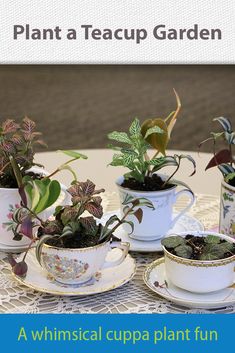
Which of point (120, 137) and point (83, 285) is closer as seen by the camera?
point (83, 285)

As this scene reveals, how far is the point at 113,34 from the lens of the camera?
5723 mm

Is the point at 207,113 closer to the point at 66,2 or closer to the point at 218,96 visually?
the point at 218,96

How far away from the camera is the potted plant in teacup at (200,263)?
43.1 inches

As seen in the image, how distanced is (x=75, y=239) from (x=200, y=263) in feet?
0.68

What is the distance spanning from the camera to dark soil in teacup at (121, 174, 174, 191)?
1314 mm

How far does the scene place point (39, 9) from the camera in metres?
5.44

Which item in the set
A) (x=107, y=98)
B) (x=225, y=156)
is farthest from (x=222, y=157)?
(x=107, y=98)

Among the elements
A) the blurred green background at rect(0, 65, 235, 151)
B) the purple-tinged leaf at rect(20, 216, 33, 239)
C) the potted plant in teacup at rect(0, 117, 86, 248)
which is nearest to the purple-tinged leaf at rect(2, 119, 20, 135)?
the potted plant in teacup at rect(0, 117, 86, 248)

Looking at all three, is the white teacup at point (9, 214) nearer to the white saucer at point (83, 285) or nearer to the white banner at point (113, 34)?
the white saucer at point (83, 285)

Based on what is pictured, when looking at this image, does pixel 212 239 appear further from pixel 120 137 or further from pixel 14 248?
pixel 14 248

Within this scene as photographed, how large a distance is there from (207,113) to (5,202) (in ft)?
13.4

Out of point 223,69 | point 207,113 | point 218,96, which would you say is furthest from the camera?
point 223,69

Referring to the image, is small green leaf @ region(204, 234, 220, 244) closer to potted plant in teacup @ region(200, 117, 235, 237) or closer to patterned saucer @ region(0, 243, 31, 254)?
potted plant in teacup @ region(200, 117, 235, 237)
